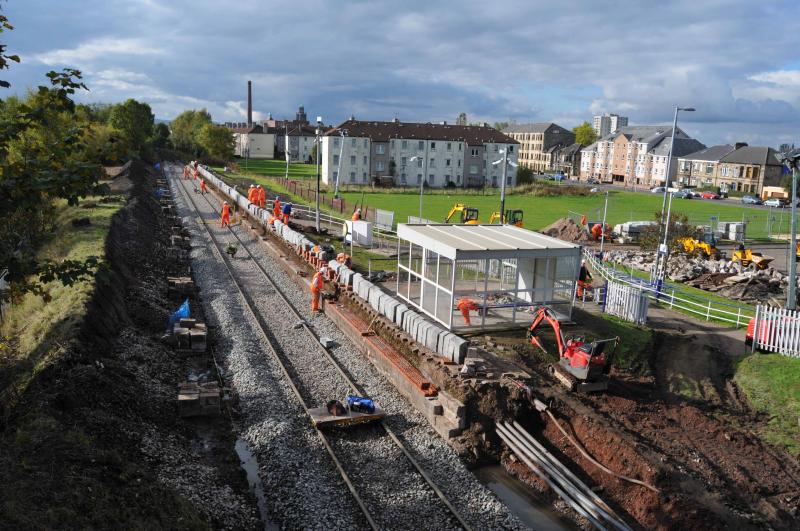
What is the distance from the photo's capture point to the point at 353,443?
11.8 m

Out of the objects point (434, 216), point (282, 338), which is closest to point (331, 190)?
point (434, 216)

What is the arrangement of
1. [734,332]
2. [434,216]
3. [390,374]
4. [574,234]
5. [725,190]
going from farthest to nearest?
[725,190]
[434,216]
[574,234]
[734,332]
[390,374]

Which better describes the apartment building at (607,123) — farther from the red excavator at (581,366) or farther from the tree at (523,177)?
the red excavator at (581,366)

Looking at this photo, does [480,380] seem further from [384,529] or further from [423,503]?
A: [384,529]

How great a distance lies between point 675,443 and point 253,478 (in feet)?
28.0

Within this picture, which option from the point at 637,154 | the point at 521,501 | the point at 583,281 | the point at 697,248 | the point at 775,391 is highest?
the point at 637,154

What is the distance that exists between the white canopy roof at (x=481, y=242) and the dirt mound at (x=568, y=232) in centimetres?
1883

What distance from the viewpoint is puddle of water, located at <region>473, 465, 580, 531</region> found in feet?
33.2

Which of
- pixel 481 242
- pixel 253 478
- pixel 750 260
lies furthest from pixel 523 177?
pixel 253 478

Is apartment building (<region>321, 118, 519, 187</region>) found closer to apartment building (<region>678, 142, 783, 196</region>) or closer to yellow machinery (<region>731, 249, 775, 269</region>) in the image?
apartment building (<region>678, 142, 783, 196</region>)

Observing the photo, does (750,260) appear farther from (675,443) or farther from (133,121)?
(133,121)

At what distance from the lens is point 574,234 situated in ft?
126

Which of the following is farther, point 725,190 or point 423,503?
point 725,190

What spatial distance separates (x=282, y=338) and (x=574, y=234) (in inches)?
1017
